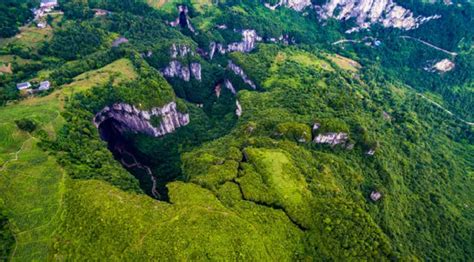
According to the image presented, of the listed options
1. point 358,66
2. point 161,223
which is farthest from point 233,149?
point 358,66

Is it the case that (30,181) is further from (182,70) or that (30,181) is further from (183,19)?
(183,19)

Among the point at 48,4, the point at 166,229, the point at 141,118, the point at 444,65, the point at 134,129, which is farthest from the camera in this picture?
the point at 444,65

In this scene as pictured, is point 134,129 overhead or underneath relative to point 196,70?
underneath

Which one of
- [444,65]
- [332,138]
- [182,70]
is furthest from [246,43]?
[444,65]

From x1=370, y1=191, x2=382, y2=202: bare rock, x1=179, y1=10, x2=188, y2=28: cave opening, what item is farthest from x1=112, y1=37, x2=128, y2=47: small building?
x1=370, y1=191, x2=382, y2=202: bare rock

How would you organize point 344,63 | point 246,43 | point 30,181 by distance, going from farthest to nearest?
point 344,63
point 246,43
point 30,181

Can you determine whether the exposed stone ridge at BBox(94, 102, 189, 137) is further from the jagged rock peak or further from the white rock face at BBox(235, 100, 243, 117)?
the jagged rock peak
